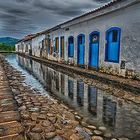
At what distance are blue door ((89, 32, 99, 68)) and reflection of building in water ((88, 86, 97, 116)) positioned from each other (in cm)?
568

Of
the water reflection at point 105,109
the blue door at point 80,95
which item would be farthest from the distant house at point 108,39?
the water reflection at point 105,109

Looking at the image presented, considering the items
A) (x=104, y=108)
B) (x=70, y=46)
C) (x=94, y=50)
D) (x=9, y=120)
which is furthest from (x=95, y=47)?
(x=9, y=120)

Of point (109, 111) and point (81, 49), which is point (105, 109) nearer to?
point (109, 111)

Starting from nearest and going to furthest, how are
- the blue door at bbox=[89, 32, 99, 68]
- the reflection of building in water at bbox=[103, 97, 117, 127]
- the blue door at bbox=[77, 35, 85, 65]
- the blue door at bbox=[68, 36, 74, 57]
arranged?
1. the reflection of building in water at bbox=[103, 97, 117, 127]
2. the blue door at bbox=[89, 32, 99, 68]
3. the blue door at bbox=[77, 35, 85, 65]
4. the blue door at bbox=[68, 36, 74, 57]

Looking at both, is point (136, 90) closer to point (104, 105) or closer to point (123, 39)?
point (104, 105)

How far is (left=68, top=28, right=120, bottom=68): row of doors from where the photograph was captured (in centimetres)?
1149

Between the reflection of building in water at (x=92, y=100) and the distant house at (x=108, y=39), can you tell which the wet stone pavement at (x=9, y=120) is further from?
the distant house at (x=108, y=39)

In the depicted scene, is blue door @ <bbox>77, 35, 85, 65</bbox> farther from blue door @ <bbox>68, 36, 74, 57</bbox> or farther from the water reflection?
the water reflection

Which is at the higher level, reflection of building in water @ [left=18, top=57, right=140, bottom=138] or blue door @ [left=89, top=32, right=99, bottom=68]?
blue door @ [left=89, top=32, right=99, bottom=68]

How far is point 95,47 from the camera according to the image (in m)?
13.8

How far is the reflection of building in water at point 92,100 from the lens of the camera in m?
5.48

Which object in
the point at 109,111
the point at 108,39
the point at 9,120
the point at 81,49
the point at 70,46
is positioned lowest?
the point at 109,111

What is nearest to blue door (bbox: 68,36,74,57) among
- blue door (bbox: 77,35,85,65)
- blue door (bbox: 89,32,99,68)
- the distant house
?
the distant house

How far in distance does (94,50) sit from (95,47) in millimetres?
252
